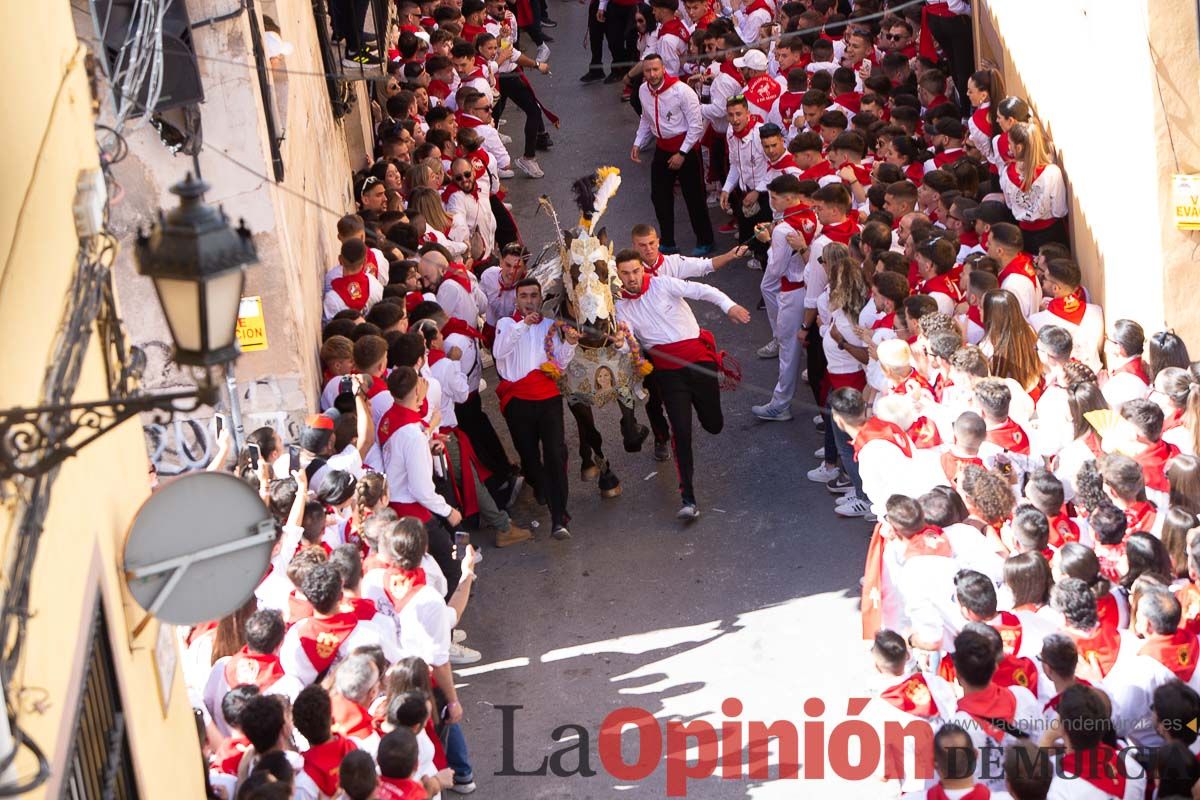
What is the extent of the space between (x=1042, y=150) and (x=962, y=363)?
8.52ft

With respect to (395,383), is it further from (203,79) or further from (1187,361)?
(1187,361)

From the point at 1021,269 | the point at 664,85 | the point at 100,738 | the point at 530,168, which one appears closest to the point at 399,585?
the point at 100,738

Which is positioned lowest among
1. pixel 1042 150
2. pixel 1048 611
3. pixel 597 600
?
pixel 597 600

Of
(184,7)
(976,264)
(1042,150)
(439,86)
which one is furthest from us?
(439,86)

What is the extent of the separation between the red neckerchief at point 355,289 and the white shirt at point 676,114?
161 inches

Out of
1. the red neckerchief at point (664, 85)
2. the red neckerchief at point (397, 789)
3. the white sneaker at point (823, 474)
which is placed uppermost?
the red neckerchief at point (664, 85)

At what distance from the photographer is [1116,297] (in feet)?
29.2

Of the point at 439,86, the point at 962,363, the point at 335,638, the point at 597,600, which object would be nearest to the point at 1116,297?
the point at 962,363

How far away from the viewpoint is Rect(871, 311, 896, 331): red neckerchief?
8.59m

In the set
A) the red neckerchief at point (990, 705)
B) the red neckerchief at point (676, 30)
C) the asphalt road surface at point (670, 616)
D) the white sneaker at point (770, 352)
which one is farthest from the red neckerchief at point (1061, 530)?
the red neckerchief at point (676, 30)

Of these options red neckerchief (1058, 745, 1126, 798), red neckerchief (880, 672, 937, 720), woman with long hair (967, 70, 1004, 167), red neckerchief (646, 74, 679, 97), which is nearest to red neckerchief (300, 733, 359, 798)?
red neckerchief (880, 672, 937, 720)

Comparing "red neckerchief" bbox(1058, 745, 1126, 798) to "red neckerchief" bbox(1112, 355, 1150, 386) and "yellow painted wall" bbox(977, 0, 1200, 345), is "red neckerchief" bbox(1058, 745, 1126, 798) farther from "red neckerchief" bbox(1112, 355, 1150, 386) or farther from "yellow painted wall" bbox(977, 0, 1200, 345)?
"yellow painted wall" bbox(977, 0, 1200, 345)

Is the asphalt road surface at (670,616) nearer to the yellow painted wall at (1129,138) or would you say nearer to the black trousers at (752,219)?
the black trousers at (752,219)

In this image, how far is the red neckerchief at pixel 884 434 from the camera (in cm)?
746
